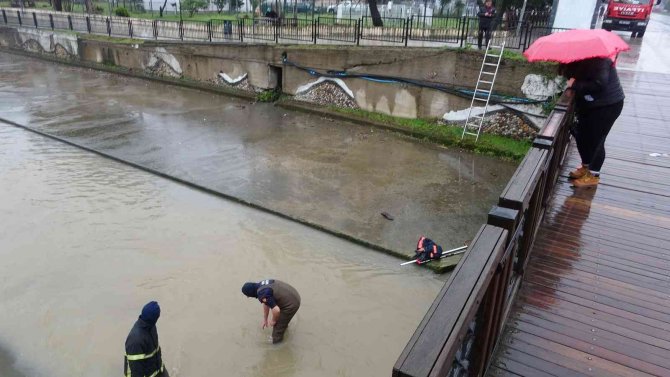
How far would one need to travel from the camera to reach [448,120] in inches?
517

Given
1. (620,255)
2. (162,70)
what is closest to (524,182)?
(620,255)

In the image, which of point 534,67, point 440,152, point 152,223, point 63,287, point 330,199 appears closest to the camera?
point 63,287

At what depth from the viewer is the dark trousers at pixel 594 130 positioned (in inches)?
215

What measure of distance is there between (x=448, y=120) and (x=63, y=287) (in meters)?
Result: 10.1

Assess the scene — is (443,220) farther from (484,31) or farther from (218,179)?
(484,31)

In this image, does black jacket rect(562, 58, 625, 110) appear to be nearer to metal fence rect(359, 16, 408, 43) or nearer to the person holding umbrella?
the person holding umbrella

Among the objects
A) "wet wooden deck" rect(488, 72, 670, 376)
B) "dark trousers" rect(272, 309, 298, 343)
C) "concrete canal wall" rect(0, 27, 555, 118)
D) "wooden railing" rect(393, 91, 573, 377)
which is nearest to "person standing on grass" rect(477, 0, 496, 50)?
"concrete canal wall" rect(0, 27, 555, 118)

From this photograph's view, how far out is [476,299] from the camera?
2025mm

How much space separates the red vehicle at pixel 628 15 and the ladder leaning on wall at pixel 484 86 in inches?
505

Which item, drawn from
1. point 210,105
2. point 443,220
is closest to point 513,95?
point 443,220

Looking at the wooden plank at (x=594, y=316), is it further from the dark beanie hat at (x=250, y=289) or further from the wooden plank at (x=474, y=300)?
the dark beanie hat at (x=250, y=289)

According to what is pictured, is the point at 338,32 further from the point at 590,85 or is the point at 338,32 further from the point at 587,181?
the point at 587,181

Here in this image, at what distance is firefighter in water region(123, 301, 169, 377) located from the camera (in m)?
4.62

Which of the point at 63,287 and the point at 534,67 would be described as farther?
the point at 534,67
